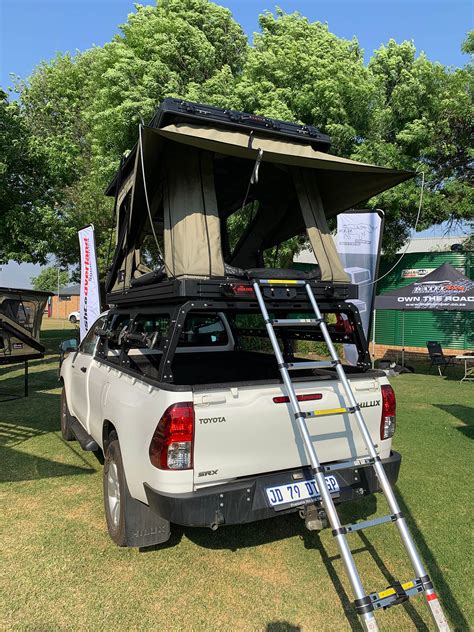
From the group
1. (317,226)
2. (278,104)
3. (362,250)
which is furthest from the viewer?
(278,104)

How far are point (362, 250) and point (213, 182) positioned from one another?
6527 mm

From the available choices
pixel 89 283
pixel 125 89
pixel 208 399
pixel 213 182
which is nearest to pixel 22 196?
pixel 125 89

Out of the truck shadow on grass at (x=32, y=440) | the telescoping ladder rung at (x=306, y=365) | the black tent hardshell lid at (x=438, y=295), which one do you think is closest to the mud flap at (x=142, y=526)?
the telescoping ladder rung at (x=306, y=365)

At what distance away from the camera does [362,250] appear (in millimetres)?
9711

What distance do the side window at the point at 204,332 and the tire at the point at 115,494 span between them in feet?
6.68

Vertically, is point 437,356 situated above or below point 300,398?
below

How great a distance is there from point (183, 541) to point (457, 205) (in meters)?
13.8

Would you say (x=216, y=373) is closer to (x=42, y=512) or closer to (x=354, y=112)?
(x=42, y=512)

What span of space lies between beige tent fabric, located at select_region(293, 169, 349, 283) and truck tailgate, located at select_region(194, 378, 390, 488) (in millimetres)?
1106

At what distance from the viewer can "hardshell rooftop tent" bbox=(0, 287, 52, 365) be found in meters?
8.02

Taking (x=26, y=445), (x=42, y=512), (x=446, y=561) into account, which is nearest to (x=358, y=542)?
(x=446, y=561)

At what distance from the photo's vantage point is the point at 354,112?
47.2 feet

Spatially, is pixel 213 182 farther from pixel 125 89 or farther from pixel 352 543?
pixel 125 89

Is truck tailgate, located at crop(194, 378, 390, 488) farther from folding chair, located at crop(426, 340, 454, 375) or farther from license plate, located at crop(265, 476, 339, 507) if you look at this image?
folding chair, located at crop(426, 340, 454, 375)
